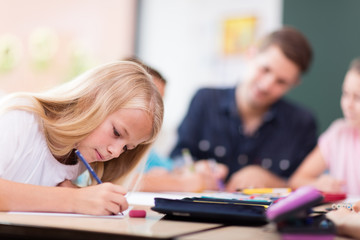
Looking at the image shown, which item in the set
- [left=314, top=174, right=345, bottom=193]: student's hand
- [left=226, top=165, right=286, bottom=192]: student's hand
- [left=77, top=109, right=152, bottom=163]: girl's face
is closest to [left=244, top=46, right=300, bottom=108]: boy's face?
[left=226, top=165, right=286, bottom=192]: student's hand

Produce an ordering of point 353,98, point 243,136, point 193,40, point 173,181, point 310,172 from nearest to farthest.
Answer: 1. point 173,181
2. point 353,98
3. point 310,172
4. point 243,136
5. point 193,40

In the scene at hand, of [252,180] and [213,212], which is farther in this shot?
[252,180]

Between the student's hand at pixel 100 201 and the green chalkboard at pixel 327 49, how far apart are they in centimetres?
207

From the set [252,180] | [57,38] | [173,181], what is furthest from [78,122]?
[57,38]

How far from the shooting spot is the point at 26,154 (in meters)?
1.13

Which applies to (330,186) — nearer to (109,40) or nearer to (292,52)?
(292,52)

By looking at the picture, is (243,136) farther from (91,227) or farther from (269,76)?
(91,227)

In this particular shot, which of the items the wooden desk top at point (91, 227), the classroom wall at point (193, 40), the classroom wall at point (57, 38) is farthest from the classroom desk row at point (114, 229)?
the classroom wall at point (193, 40)

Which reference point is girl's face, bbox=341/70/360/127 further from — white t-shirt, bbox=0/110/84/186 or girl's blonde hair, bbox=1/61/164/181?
white t-shirt, bbox=0/110/84/186

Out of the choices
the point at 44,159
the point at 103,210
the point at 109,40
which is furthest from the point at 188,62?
the point at 103,210

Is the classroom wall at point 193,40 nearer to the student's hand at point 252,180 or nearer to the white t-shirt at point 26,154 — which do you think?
the student's hand at point 252,180

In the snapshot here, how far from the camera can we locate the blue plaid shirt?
95.0 inches

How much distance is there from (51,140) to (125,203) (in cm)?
31

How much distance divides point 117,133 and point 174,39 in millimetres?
2840
